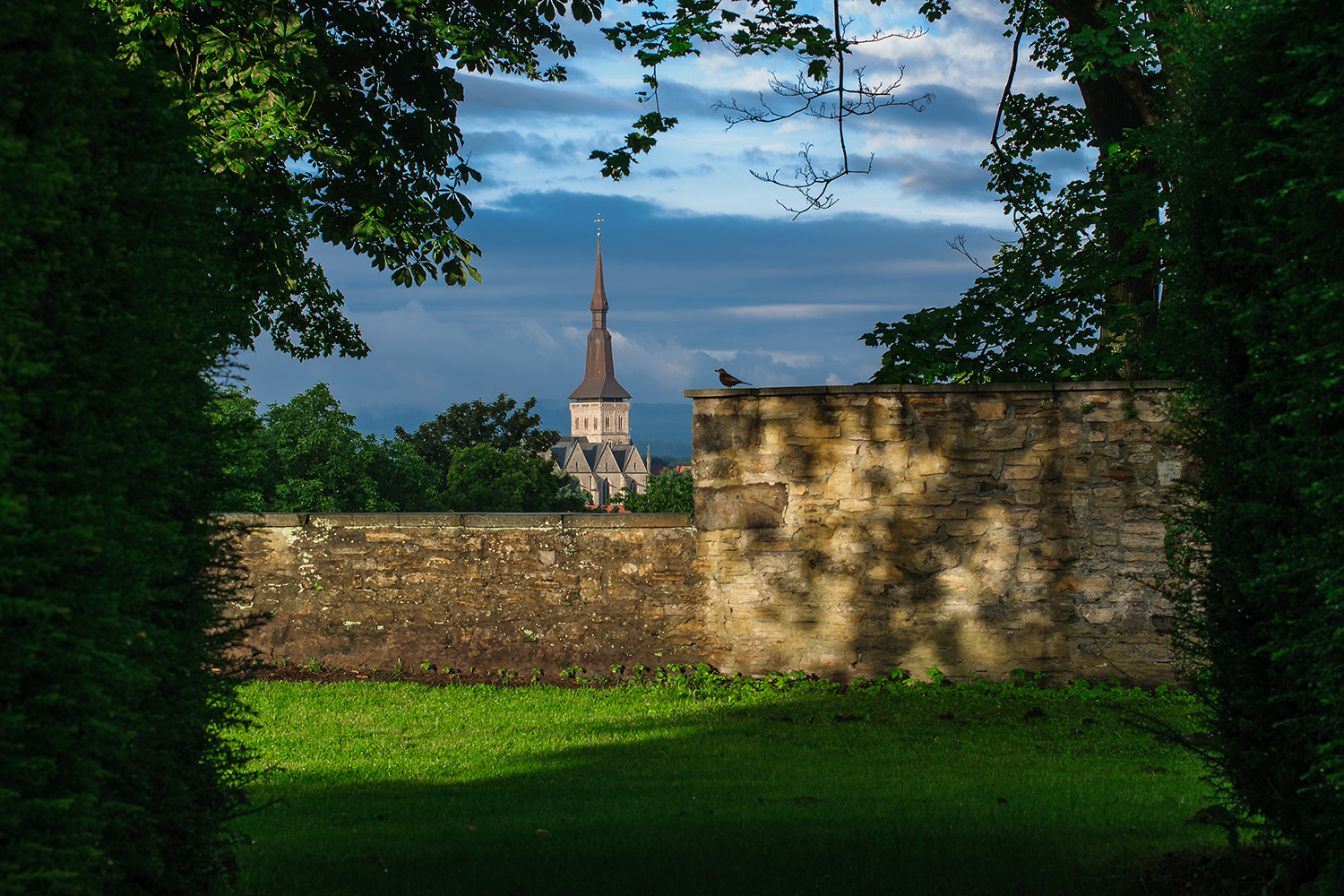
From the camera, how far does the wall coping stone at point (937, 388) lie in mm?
8281

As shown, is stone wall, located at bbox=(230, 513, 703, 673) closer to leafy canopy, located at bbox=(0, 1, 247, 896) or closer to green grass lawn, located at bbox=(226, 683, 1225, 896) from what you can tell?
green grass lawn, located at bbox=(226, 683, 1225, 896)

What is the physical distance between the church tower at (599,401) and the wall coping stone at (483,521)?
5185 inches

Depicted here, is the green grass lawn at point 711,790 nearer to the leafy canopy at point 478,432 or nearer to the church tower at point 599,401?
the leafy canopy at point 478,432

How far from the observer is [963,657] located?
845cm

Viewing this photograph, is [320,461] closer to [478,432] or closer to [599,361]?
[478,432]

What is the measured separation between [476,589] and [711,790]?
152 inches

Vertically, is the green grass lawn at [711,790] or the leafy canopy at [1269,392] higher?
the leafy canopy at [1269,392]

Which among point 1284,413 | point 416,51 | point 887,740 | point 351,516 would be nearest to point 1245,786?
point 1284,413

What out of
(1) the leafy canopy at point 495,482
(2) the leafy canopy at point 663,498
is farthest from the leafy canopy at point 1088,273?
(1) the leafy canopy at point 495,482

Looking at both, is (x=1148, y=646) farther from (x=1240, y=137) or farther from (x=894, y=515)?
(x=1240, y=137)

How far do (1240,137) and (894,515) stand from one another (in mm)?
5111

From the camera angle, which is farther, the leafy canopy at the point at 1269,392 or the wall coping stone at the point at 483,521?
the wall coping stone at the point at 483,521

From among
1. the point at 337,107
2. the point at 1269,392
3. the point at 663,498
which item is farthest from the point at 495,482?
the point at 1269,392

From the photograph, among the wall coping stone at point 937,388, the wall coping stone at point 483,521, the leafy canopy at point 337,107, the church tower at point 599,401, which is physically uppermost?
the church tower at point 599,401
